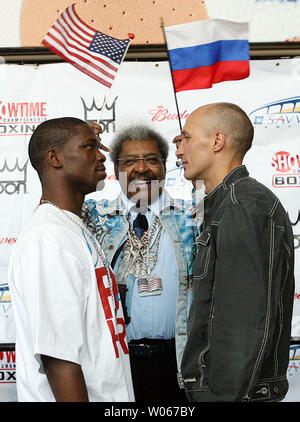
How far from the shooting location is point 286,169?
372cm

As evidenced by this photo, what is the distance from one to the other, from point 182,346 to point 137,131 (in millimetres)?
1465

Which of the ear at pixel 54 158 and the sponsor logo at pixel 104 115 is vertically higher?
the sponsor logo at pixel 104 115

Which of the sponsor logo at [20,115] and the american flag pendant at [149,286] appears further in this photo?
the sponsor logo at [20,115]

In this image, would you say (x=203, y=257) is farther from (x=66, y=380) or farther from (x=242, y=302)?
(x=66, y=380)

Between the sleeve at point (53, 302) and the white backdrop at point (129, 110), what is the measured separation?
6.51 feet

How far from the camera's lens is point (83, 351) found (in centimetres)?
182

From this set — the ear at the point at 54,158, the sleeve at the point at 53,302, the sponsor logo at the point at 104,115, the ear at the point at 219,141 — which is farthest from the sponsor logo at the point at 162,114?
the sleeve at the point at 53,302

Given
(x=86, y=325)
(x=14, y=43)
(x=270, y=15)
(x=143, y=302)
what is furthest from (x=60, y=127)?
(x=270, y=15)

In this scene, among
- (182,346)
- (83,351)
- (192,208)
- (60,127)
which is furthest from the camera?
(192,208)

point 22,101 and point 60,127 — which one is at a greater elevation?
point 22,101

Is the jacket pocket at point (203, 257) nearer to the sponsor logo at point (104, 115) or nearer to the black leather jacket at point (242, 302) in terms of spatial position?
the black leather jacket at point (242, 302)

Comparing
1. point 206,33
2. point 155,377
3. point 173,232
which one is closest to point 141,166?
point 173,232

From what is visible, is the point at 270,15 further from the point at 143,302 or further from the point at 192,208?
the point at 143,302

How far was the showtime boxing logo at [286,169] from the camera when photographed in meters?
3.71
